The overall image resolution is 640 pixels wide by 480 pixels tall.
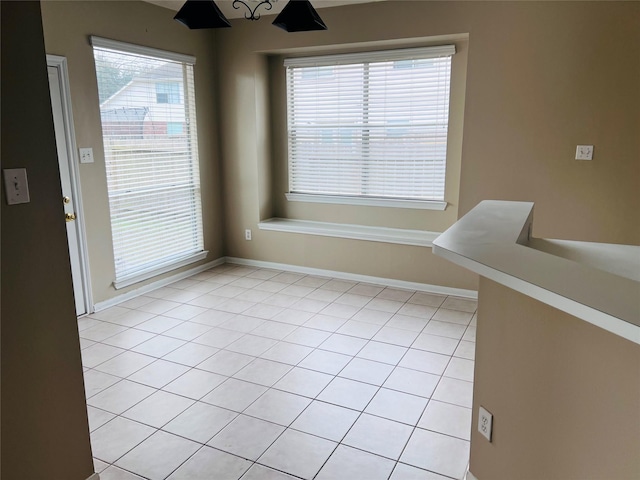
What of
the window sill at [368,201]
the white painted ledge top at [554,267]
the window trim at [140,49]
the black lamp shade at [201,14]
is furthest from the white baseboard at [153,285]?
the white painted ledge top at [554,267]

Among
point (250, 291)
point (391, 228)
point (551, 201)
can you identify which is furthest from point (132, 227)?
point (551, 201)

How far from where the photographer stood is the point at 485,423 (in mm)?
1777

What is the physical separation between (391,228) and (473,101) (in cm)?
151

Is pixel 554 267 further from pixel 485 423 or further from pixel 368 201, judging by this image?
pixel 368 201

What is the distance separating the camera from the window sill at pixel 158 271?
4137 millimetres

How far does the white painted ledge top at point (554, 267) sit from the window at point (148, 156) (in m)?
3.13

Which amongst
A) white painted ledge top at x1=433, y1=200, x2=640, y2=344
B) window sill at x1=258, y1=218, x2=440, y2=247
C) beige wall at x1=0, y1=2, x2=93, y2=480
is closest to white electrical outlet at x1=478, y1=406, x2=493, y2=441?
white painted ledge top at x1=433, y1=200, x2=640, y2=344

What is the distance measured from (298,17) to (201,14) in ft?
1.67

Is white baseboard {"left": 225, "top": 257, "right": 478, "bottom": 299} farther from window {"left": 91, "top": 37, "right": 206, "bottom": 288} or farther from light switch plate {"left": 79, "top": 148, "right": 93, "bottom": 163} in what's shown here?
light switch plate {"left": 79, "top": 148, "right": 93, "bottom": 163}

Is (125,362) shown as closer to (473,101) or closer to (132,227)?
(132,227)

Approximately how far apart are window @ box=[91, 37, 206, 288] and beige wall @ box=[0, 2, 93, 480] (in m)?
2.36

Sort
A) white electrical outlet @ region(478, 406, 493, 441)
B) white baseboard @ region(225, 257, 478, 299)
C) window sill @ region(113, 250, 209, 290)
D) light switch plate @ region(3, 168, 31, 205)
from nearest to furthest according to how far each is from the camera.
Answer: light switch plate @ region(3, 168, 31, 205) < white electrical outlet @ region(478, 406, 493, 441) < window sill @ region(113, 250, 209, 290) < white baseboard @ region(225, 257, 478, 299)

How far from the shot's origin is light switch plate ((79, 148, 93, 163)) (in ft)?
12.0

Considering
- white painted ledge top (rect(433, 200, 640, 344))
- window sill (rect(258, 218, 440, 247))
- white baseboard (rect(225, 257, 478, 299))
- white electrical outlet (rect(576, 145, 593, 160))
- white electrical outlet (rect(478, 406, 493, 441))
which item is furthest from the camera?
window sill (rect(258, 218, 440, 247))
